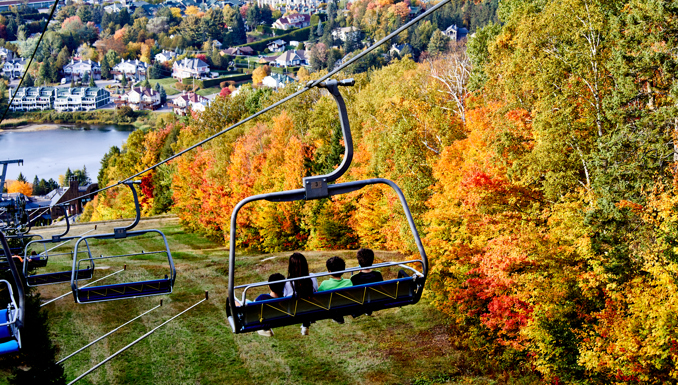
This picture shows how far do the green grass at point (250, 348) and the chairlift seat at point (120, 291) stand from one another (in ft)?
47.8

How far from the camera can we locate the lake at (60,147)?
157 meters

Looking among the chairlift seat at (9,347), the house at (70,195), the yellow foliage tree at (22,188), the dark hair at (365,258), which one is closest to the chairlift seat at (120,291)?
the chairlift seat at (9,347)

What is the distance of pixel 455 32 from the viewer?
5212 inches

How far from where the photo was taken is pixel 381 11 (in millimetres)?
184500

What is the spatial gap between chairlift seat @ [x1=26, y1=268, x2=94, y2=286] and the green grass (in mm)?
10581

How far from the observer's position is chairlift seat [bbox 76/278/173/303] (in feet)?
53.2

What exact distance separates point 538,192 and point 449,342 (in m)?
9.78

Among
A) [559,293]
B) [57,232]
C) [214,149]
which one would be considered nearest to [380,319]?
[559,293]

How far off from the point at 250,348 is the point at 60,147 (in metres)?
161

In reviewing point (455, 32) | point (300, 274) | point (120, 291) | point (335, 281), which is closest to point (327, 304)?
point (335, 281)

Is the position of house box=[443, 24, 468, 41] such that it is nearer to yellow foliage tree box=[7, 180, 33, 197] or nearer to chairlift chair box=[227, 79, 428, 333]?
yellow foliage tree box=[7, 180, 33, 197]

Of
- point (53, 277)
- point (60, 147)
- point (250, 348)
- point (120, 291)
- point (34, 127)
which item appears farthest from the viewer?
point (34, 127)

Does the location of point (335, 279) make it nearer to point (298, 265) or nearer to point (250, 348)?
point (298, 265)

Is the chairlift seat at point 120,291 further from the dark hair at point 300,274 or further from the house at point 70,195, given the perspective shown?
the house at point 70,195
